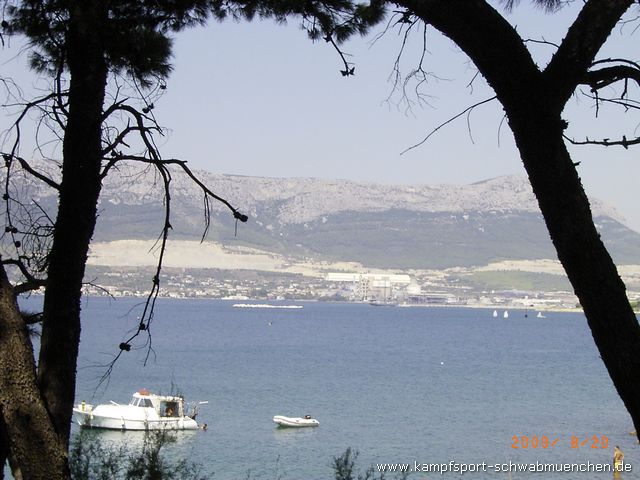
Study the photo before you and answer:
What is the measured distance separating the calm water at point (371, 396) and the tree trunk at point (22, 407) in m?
0.78

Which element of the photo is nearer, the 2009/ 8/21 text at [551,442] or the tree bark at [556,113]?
the tree bark at [556,113]

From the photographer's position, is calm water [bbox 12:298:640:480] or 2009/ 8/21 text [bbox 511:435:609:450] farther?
2009/ 8/21 text [bbox 511:435:609:450]

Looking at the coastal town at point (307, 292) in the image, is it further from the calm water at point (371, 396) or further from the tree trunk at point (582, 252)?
the tree trunk at point (582, 252)

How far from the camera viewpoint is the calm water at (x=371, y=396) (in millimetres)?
25359

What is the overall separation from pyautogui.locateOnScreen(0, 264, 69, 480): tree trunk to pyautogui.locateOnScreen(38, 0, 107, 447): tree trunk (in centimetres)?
15

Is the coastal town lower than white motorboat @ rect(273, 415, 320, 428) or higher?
higher

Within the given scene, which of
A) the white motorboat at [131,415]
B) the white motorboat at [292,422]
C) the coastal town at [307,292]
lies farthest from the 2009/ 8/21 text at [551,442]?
the coastal town at [307,292]

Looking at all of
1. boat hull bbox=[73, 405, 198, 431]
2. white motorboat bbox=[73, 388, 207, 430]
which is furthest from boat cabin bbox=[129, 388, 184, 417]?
boat hull bbox=[73, 405, 198, 431]

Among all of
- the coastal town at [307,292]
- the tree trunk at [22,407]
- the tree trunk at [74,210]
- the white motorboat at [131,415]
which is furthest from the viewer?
the coastal town at [307,292]

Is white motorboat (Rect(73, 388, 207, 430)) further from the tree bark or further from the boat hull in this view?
the tree bark

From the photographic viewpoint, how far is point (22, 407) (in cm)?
254

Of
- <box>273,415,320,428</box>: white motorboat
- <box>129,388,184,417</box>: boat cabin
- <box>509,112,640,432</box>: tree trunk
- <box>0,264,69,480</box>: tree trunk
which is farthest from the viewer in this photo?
<box>273,415,320,428</box>: white motorboat

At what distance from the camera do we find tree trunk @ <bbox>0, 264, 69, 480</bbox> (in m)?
2.51

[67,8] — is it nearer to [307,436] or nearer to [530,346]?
[307,436]
